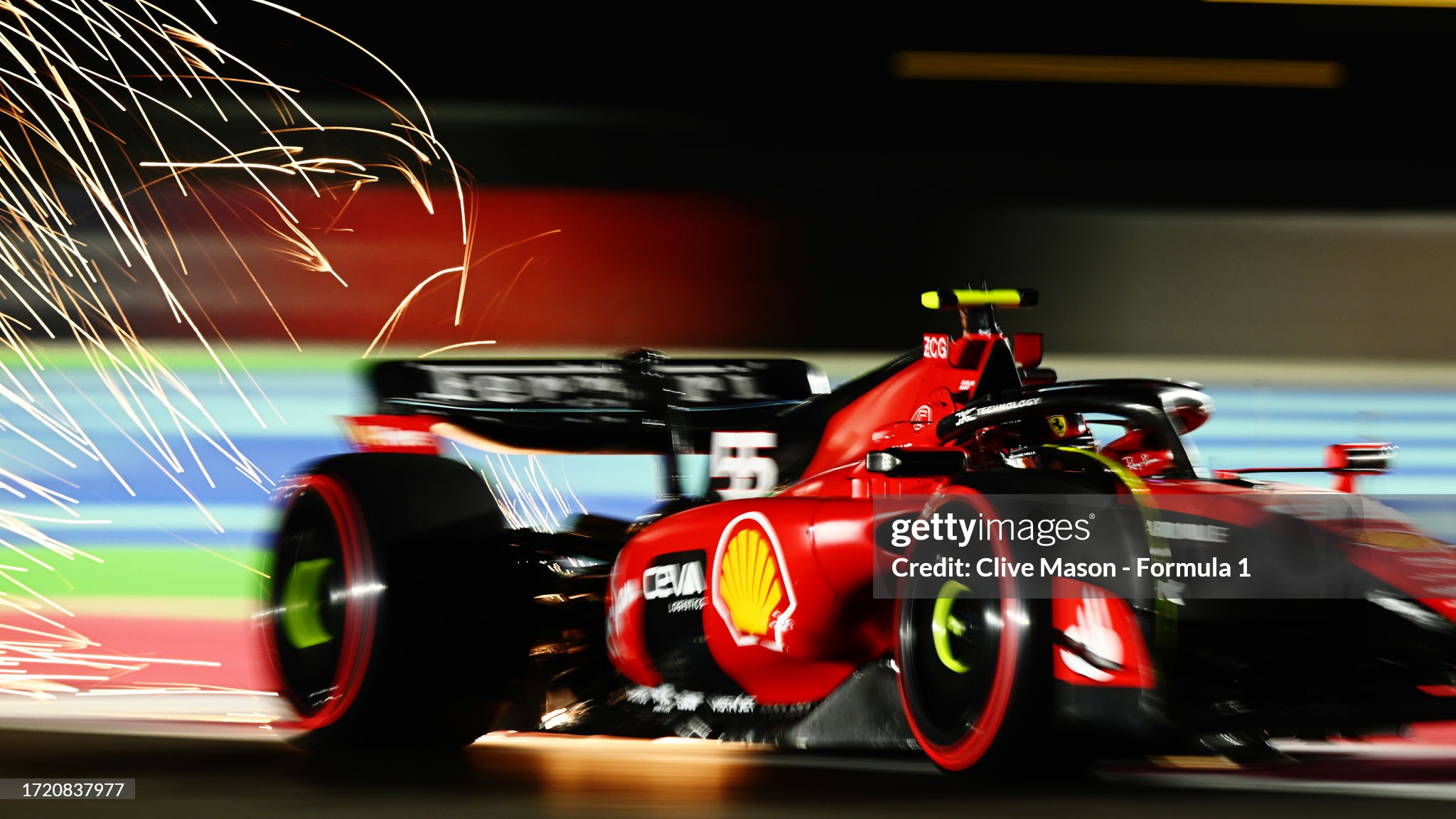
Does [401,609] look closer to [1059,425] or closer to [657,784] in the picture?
[657,784]

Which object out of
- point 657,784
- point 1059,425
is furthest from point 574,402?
point 1059,425

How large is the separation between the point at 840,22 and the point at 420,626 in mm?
3220

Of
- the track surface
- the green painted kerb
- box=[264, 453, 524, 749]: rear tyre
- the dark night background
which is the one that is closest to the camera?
the track surface

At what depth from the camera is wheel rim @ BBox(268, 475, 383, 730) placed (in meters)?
3.36

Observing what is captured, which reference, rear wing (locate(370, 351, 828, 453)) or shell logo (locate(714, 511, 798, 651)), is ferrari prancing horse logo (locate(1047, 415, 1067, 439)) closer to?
shell logo (locate(714, 511, 798, 651))

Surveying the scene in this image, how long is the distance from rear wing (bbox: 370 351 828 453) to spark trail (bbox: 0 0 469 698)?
2.10 meters

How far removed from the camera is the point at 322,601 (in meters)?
3.54

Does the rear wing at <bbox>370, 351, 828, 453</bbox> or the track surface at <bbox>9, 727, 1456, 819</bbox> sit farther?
the rear wing at <bbox>370, 351, 828, 453</bbox>

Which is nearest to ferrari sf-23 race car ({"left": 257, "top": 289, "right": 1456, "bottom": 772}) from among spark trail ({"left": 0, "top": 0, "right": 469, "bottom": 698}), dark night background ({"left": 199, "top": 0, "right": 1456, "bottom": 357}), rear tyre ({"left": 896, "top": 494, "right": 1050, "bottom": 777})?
rear tyre ({"left": 896, "top": 494, "right": 1050, "bottom": 777})

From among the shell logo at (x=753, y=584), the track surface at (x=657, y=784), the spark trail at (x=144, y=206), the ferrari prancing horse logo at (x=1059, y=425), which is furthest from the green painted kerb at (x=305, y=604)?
the spark trail at (x=144, y=206)

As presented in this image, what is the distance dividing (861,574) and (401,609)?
3.57ft

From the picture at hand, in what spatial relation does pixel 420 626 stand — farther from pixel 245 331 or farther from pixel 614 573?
pixel 245 331

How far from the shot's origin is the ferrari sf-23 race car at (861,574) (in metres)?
2.37

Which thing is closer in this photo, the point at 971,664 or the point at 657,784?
the point at 971,664
